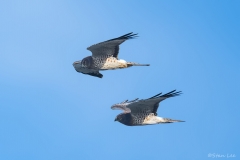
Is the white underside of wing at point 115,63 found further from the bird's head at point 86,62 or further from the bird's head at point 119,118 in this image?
the bird's head at point 119,118

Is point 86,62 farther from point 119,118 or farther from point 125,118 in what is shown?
point 125,118

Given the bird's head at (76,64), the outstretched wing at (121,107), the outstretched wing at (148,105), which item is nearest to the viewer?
the outstretched wing at (148,105)

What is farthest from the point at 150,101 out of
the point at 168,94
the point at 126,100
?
the point at 126,100

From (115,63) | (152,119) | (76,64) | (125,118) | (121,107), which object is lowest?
(152,119)

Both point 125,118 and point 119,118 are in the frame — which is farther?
point 119,118

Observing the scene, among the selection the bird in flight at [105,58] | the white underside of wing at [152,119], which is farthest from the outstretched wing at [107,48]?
the white underside of wing at [152,119]

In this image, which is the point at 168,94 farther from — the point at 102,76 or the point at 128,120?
the point at 102,76

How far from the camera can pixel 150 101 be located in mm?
46875

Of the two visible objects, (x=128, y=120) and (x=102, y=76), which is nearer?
(x=128, y=120)

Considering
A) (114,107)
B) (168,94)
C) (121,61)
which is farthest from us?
(114,107)

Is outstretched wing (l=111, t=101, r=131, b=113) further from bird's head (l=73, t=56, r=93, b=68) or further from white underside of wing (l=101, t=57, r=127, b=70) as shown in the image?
bird's head (l=73, t=56, r=93, b=68)

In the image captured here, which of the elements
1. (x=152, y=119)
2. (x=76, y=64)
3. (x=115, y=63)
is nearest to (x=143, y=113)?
(x=152, y=119)

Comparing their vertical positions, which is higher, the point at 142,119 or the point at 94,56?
the point at 94,56

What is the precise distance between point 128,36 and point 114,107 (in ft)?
24.4
